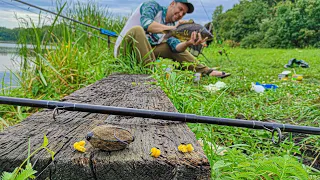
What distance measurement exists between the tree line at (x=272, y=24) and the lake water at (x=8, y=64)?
13.6m

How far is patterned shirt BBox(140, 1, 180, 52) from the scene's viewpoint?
3.69m

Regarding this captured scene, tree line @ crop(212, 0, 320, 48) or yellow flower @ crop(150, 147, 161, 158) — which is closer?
yellow flower @ crop(150, 147, 161, 158)

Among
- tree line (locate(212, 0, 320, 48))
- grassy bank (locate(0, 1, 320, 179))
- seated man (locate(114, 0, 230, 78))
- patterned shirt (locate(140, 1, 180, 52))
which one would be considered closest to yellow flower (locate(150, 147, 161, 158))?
grassy bank (locate(0, 1, 320, 179))

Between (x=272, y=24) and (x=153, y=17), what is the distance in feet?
66.0

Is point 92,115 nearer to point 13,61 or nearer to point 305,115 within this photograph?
point 305,115

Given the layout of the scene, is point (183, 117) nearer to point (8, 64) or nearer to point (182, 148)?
point (182, 148)

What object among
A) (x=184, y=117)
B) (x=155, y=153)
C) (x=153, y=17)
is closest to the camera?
(x=155, y=153)

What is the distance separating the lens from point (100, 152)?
2.51 ft

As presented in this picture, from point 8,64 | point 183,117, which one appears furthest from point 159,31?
point 183,117

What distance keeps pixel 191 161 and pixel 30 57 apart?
2745 mm

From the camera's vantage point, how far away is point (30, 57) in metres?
3.03

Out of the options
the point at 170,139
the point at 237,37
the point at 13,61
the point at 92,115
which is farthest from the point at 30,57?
the point at 237,37

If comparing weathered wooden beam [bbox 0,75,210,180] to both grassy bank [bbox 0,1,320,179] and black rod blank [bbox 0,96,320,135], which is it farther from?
grassy bank [bbox 0,1,320,179]

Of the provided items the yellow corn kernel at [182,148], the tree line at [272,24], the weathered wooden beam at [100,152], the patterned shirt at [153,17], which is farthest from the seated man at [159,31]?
the tree line at [272,24]
